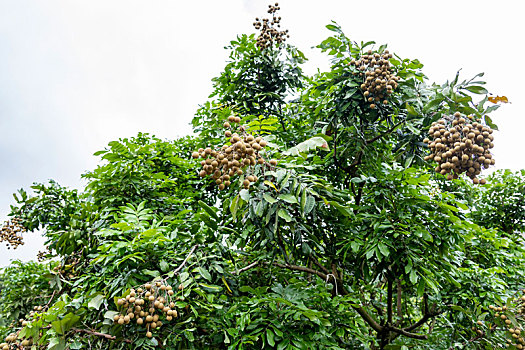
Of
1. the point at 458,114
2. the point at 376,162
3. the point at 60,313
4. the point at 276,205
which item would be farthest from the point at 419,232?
the point at 60,313

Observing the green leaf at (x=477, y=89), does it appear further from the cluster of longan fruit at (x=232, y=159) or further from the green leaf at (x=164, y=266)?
the green leaf at (x=164, y=266)

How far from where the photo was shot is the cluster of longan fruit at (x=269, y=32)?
3.62 metres

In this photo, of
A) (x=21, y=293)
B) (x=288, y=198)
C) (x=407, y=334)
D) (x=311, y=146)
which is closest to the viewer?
(x=288, y=198)

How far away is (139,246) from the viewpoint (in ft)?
7.33

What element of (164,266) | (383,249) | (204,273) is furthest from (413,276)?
(164,266)

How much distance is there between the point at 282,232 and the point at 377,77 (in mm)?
1154

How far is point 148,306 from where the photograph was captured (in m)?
1.95

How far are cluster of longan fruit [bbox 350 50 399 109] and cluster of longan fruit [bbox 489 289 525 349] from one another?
63.6 inches

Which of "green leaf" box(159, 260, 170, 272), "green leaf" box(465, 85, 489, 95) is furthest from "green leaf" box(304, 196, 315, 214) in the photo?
"green leaf" box(465, 85, 489, 95)

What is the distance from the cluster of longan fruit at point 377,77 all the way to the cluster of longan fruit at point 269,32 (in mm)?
1301

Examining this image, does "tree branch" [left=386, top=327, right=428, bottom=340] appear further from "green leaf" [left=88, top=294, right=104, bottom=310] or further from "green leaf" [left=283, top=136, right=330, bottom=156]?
"green leaf" [left=88, top=294, right=104, bottom=310]

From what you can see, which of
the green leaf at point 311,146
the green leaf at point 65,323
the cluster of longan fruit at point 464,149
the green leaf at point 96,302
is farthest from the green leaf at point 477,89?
the green leaf at point 65,323

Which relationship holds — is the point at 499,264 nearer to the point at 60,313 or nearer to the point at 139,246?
the point at 139,246

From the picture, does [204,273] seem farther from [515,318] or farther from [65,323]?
[515,318]
